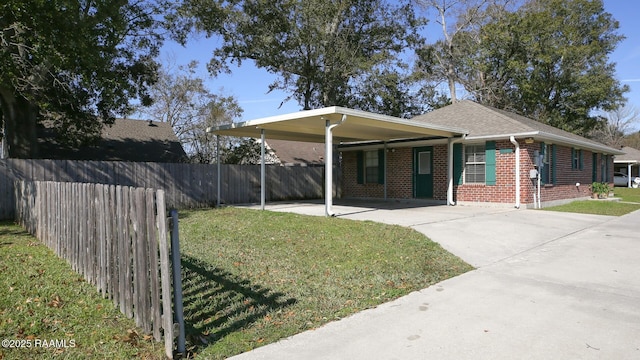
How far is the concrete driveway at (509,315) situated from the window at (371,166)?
10.4m

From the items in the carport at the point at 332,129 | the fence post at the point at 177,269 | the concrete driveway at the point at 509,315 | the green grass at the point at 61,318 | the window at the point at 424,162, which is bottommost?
the concrete driveway at the point at 509,315

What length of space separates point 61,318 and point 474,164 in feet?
44.3

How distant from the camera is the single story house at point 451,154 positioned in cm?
1243

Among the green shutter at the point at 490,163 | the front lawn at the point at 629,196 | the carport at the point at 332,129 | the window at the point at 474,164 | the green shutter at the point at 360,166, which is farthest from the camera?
the front lawn at the point at 629,196

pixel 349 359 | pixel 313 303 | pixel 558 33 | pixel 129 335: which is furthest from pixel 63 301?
pixel 558 33

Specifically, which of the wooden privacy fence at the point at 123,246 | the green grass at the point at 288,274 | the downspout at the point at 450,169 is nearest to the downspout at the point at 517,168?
the downspout at the point at 450,169

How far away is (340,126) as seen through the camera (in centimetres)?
1234

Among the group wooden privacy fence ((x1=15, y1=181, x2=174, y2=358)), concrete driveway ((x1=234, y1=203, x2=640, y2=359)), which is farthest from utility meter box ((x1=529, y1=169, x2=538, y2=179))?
wooden privacy fence ((x1=15, y1=181, x2=174, y2=358))

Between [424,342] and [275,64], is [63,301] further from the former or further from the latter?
[275,64]

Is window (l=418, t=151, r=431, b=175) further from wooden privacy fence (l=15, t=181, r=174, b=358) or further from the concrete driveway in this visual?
wooden privacy fence (l=15, t=181, r=174, b=358)

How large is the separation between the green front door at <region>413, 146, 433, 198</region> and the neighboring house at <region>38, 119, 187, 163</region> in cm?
1259

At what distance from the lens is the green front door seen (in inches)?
629

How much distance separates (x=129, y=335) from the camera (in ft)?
12.0

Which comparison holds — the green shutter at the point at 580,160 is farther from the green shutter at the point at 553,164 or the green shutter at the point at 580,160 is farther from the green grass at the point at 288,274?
the green grass at the point at 288,274
